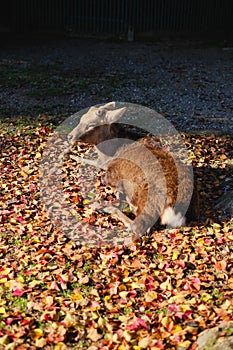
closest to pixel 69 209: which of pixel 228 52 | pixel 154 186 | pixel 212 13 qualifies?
pixel 154 186

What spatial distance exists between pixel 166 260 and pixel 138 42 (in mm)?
12476

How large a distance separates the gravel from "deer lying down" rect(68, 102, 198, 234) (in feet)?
9.78

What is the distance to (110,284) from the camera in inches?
225

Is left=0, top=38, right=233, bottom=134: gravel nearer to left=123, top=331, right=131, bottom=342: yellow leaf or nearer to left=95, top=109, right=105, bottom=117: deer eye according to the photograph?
left=95, top=109, right=105, bottom=117: deer eye

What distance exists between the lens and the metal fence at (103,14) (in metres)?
17.4

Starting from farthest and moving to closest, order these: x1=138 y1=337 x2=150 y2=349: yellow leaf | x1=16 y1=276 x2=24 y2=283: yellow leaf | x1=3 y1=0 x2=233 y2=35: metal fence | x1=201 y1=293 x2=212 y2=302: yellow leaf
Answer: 1. x1=3 y1=0 x2=233 y2=35: metal fence
2. x1=16 y1=276 x2=24 y2=283: yellow leaf
3. x1=201 y1=293 x2=212 y2=302: yellow leaf
4. x1=138 y1=337 x2=150 y2=349: yellow leaf

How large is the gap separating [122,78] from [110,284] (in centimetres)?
871

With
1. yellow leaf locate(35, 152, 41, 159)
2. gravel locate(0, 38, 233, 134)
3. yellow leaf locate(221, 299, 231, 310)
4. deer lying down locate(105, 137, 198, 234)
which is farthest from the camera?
gravel locate(0, 38, 233, 134)

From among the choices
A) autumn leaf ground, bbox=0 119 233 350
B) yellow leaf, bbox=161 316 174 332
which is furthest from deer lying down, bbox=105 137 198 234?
yellow leaf, bbox=161 316 174 332

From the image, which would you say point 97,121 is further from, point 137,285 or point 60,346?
point 60,346

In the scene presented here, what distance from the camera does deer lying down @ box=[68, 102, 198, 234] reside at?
6516 mm

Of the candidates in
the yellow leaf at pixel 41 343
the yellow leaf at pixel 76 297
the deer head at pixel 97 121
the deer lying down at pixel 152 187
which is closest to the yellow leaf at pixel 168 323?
the yellow leaf at pixel 76 297

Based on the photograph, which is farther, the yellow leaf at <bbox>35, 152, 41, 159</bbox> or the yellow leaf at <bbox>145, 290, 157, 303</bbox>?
the yellow leaf at <bbox>35, 152, 41, 159</bbox>

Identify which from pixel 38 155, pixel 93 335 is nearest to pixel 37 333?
pixel 93 335
